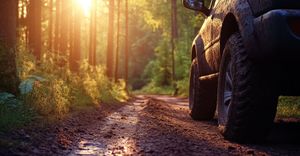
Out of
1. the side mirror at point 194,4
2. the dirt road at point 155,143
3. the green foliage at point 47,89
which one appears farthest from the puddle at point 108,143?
the side mirror at point 194,4

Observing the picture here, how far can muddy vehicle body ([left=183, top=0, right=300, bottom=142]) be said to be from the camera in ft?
12.6

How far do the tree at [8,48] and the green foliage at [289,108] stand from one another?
18.1 feet

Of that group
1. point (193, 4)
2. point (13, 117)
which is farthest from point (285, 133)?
point (13, 117)

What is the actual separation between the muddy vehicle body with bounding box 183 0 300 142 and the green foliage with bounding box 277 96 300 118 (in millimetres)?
3763

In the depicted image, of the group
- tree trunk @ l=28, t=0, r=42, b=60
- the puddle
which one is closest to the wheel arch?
the puddle

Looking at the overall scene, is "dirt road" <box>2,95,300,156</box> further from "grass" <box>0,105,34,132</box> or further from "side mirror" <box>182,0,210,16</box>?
"side mirror" <box>182,0,210,16</box>

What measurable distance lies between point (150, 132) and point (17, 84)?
285cm

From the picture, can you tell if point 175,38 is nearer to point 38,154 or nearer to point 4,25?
point 4,25

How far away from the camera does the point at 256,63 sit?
4312 millimetres

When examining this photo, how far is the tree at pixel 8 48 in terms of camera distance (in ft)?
21.9

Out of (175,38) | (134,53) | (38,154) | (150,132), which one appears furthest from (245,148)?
(134,53)

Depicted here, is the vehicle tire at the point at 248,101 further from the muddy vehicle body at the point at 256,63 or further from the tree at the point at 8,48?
the tree at the point at 8,48

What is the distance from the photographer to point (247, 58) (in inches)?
174

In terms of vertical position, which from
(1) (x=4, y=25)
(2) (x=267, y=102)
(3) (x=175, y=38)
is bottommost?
(2) (x=267, y=102)
